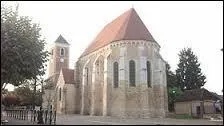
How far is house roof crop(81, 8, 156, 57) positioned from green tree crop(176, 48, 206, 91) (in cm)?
2060

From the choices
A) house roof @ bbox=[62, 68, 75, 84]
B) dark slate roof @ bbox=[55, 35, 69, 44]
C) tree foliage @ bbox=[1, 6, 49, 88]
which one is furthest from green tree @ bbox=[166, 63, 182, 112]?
tree foliage @ bbox=[1, 6, 49, 88]

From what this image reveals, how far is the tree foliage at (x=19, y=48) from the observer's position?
17516mm

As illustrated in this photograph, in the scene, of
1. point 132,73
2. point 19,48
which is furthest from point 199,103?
point 19,48

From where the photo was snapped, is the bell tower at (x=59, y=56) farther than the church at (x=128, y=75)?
Yes

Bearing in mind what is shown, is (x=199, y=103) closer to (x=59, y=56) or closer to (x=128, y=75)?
(x=128, y=75)

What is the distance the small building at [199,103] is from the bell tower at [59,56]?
31.4m

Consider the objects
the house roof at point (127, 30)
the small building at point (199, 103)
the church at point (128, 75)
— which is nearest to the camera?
the church at point (128, 75)

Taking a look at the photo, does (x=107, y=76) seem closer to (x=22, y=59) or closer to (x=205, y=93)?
(x=205, y=93)

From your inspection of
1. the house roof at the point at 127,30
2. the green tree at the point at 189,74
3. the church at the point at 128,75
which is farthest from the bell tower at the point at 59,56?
the green tree at the point at 189,74

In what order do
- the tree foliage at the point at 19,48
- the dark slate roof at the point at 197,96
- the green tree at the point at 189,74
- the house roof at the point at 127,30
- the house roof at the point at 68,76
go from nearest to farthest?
1. the tree foliage at the point at 19,48
2. the house roof at the point at 127,30
3. the dark slate roof at the point at 197,96
4. the house roof at the point at 68,76
5. the green tree at the point at 189,74

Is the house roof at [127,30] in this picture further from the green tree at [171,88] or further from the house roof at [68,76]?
the green tree at [171,88]

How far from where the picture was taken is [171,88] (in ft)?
189

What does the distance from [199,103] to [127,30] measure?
51.1ft

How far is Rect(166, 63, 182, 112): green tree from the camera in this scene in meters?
54.3
